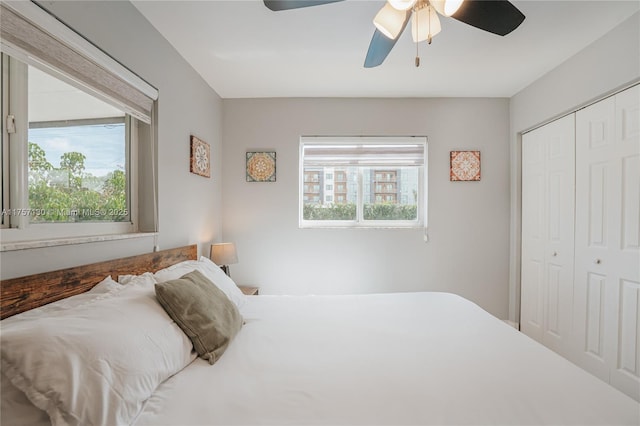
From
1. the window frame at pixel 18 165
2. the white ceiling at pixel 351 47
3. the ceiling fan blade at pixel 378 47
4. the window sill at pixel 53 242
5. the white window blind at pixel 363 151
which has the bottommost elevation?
the window sill at pixel 53 242

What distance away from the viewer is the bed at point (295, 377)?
30.0 inches

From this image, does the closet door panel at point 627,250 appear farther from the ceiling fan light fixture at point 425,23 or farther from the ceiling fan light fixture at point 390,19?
the ceiling fan light fixture at point 390,19

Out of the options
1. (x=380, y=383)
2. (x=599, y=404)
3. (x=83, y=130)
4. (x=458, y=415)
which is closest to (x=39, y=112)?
(x=83, y=130)

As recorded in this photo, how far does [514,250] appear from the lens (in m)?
2.98

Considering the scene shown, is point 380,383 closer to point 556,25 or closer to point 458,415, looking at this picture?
point 458,415

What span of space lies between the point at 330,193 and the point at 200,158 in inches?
55.1

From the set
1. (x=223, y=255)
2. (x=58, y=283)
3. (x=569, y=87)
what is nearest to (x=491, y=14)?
(x=569, y=87)

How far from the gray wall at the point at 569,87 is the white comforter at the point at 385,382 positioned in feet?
6.00

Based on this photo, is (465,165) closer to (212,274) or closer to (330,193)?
(330,193)

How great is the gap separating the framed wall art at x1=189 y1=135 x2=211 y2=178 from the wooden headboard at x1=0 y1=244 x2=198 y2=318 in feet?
3.07

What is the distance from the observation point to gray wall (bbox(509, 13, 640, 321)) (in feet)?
6.04

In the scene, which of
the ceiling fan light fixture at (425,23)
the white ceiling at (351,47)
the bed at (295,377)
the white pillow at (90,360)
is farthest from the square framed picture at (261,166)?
the white pillow at (90,360)

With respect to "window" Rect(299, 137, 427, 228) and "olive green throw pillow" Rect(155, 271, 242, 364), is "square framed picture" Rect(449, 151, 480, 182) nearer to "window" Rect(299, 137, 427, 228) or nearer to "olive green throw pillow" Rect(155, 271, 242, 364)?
"window" Rect(299, 137, 427, 228)

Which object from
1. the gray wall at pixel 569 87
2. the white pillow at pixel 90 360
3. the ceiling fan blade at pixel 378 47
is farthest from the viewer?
the gray wall at pixel 569 87
